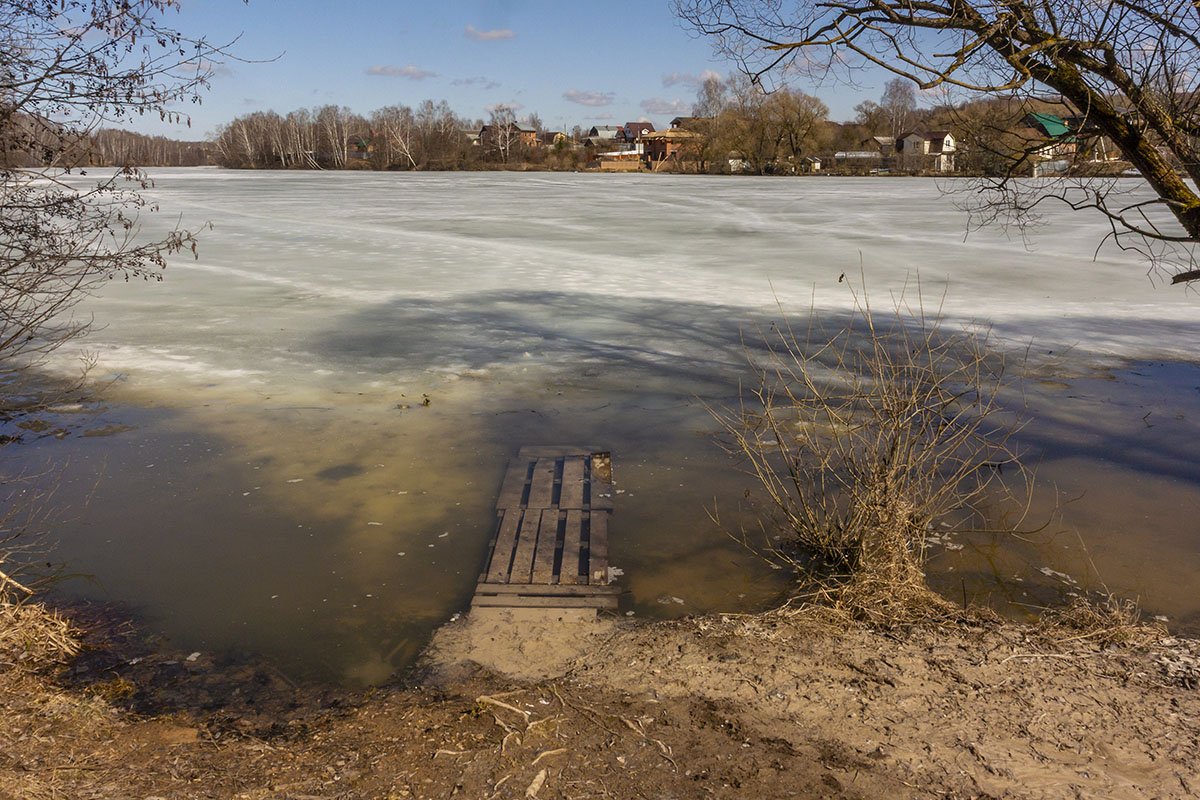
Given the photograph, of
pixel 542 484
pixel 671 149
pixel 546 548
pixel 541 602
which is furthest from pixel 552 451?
pixel 671 149

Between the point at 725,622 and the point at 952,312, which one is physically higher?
the point at 952,312

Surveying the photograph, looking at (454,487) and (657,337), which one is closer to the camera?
(454,487)

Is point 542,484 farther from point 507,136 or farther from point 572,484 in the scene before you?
point 507,136

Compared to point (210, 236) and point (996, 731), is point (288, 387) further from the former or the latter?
point (210, 236)

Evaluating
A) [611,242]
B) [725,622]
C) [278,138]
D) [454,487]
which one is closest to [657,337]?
[454,487]

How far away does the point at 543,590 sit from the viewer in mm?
4754

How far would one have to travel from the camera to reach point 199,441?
273 inches

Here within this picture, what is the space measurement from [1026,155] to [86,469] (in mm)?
6370

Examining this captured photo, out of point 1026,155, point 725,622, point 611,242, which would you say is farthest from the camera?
point 611,242

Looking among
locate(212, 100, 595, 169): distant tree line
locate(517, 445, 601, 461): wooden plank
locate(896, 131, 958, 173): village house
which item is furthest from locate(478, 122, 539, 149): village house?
locate(517, 445, 601, 461): wooden plank

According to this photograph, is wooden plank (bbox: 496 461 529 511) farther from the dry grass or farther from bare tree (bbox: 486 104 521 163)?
bare tree (bbox: 486 104 521 163)

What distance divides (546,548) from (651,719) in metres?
1.67

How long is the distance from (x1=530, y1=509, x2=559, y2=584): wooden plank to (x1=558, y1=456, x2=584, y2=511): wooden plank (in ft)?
0.45

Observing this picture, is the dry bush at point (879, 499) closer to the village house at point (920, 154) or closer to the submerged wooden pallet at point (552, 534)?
the submerged wooden pallet at point (552, 534)
